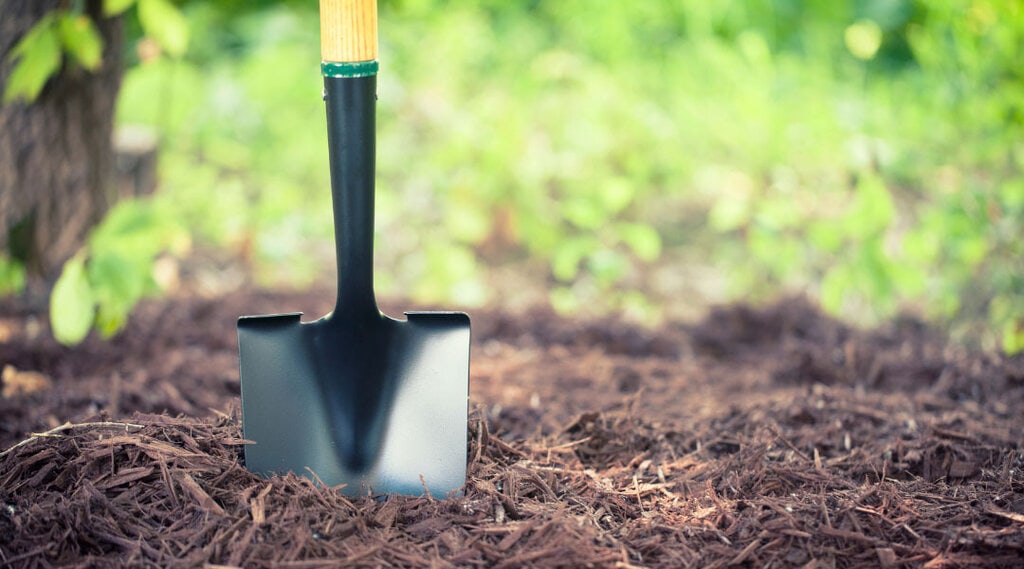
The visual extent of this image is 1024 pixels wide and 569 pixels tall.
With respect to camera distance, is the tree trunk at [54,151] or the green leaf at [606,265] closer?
the tree trunk at [54,151]

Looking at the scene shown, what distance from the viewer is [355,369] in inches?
53.5

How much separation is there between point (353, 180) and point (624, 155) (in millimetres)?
2061

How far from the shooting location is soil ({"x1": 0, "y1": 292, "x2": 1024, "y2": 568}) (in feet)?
3.66

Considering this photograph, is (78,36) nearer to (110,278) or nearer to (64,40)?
(64,40)

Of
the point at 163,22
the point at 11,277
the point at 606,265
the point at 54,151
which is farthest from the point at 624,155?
the point at 11,277

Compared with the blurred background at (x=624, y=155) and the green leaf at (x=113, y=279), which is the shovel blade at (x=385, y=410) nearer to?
the green leaf at (x=113, y=279)

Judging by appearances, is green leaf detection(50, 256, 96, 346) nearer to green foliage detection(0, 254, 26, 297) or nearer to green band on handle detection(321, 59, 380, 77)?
green foliage detection(0, 254, 26, 297)

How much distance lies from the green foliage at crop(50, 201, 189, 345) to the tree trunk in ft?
1.18

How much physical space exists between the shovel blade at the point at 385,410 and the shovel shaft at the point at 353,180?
8cm

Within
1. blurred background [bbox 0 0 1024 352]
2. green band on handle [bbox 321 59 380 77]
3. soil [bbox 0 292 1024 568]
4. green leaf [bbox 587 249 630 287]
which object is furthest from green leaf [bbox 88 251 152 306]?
green leaf [bbox 587 249 630 287]

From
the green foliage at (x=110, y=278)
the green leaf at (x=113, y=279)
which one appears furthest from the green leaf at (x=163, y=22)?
the green leaf at (x=113, y=279)

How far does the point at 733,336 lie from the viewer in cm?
238

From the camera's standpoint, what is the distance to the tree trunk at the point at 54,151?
2.20 m

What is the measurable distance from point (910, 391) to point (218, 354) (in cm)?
160
